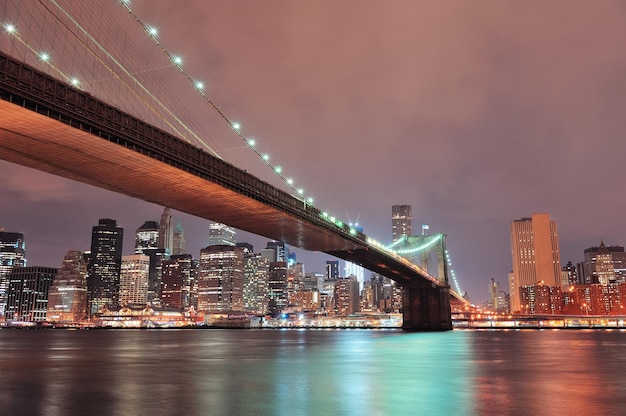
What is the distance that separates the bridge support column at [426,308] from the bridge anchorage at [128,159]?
101 ft

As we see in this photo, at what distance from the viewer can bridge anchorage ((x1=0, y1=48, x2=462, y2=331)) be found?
28781 millimetres

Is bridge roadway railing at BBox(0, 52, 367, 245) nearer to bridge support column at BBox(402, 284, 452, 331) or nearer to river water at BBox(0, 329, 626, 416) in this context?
river water at BBox(0, 329, 626, 416)

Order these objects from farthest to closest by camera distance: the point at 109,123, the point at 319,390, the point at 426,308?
the point at 426,308, the point at 109,123, the point at 319,390

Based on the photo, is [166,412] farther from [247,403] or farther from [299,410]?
[299,410]

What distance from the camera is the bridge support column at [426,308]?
92.9m

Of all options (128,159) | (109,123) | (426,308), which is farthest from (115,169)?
(426,308)

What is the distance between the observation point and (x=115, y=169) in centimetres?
3862

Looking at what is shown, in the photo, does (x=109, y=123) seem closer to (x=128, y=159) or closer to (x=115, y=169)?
(x=128, y=159)

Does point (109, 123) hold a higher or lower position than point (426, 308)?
higher

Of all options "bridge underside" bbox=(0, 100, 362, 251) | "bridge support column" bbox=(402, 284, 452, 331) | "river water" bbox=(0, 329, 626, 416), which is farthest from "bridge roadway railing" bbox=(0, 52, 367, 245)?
"bridge support column" bbox=(402, 284, 452, 331)

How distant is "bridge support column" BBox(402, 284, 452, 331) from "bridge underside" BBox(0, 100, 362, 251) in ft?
138

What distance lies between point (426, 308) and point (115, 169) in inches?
2679

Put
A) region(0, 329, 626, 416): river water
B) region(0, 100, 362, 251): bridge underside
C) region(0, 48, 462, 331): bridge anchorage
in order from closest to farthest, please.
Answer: region(0, 329, 626, 416): river water → region(0, 48, 462, 331): bridge anchorage → region(0, 100, 362, 251): bridge underside

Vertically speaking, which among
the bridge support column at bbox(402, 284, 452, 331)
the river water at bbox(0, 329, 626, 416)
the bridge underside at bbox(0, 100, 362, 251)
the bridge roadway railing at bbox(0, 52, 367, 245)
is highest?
the bridge roadway railing at bbox(0, 52, 367, 245)
